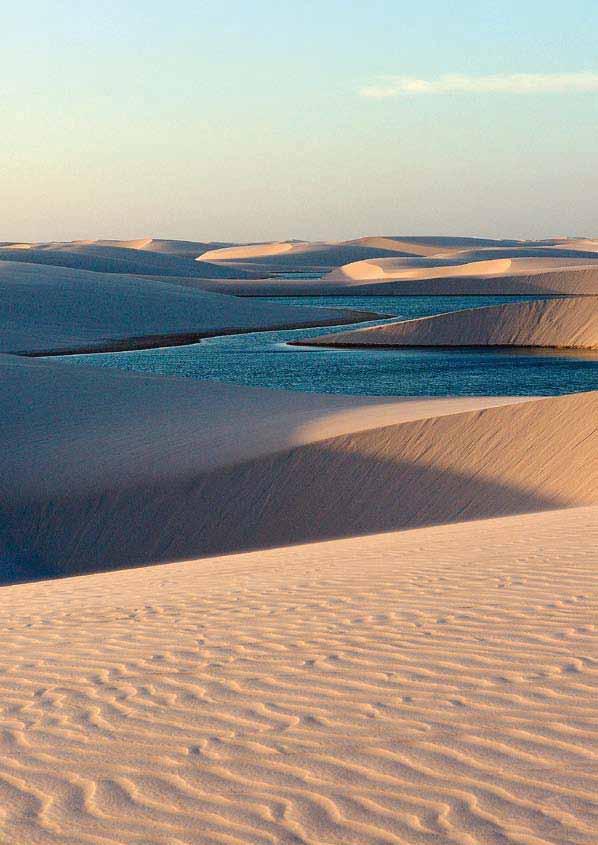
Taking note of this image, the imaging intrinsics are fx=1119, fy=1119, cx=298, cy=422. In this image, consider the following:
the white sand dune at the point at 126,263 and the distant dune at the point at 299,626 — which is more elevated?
the white sand dune at the point at 126,263

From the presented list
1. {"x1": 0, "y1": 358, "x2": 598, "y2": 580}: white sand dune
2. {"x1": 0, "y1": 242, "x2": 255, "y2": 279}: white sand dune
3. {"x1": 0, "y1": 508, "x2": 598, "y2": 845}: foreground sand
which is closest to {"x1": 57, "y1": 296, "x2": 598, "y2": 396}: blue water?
{"x1": 0, "y1": 358, "x2": 598, "y2": 580}: white sand dune

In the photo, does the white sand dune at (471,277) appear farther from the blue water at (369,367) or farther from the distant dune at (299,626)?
the distant dune at (299,626)

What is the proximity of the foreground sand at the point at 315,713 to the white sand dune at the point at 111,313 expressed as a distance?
35.5 m

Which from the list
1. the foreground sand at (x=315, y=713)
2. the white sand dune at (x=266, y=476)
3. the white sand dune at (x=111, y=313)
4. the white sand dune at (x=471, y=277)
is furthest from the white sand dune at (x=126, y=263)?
the foreground sand at (x=315, y=713)

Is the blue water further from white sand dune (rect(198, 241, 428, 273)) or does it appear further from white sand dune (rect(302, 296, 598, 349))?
white sand dune (rect(198, 241, 428, 273))

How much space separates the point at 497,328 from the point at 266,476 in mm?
26684

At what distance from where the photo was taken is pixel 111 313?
50562 mm

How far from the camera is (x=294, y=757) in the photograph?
3.76m

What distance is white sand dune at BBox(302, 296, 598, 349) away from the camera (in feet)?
128

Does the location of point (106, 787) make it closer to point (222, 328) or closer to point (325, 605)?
point (325, 605)

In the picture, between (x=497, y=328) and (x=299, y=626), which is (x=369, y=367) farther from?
(x=299, y=626)

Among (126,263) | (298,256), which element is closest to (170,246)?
(298,256)

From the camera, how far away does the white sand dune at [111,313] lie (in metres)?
44.4

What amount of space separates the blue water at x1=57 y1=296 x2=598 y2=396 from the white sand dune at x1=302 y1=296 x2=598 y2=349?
181 centimetres
